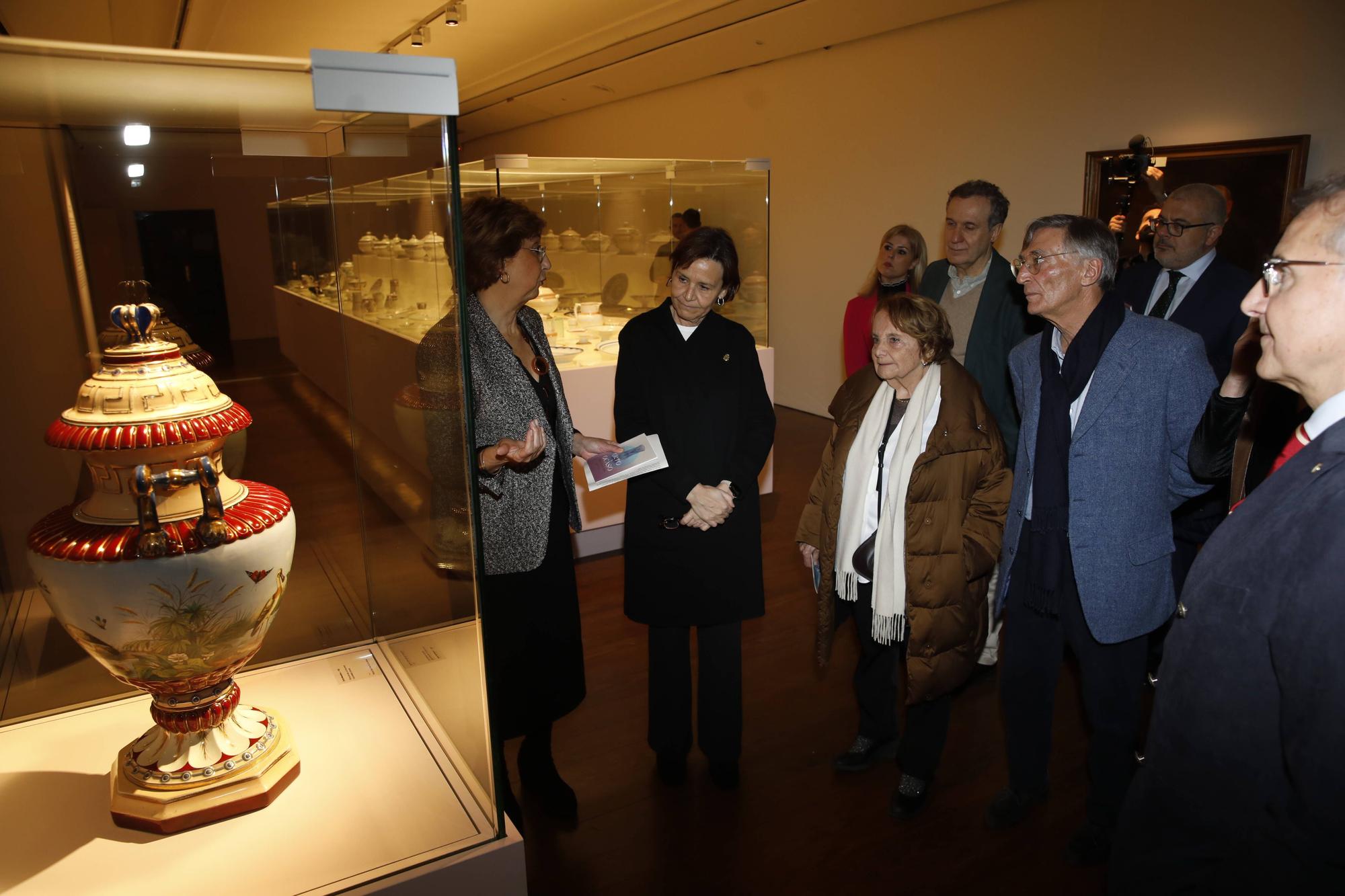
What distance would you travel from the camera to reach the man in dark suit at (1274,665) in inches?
A: 43.2

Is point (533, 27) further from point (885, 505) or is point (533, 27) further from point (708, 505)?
point (885, 505)

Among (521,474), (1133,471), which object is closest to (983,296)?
(1133,471)

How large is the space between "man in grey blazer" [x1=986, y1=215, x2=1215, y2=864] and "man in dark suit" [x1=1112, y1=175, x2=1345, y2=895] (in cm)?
80

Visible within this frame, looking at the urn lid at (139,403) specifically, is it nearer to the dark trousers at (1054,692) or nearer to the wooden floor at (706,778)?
the wooden floor at (706,778)

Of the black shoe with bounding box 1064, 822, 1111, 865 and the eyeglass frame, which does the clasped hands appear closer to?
the black shoe with bounding box 1064, 822, 1111, 865

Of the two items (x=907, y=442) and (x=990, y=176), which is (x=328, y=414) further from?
(x=990, y=176)

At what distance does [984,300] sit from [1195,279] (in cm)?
91

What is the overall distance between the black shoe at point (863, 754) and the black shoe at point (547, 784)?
87 cm

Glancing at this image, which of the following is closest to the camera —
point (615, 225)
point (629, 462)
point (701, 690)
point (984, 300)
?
point (629, 462)

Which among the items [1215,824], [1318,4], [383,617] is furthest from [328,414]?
[1318,4]

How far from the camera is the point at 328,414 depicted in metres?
2.17

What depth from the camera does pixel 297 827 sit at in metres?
1.45

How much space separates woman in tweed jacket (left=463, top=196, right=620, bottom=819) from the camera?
2.12 metres

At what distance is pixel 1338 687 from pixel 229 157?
213 cm
